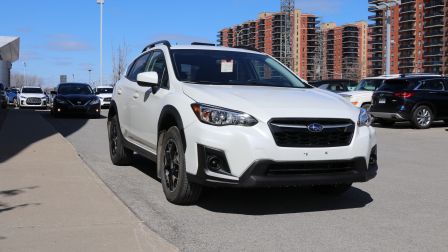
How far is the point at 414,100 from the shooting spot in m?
17.3

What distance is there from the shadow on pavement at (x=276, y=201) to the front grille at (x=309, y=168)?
2.27 feet

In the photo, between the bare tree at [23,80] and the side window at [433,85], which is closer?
Answer: the side window at [433,85]

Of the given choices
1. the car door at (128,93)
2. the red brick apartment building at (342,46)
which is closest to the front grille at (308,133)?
the car door at (128,93)

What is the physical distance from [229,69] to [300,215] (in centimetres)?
209

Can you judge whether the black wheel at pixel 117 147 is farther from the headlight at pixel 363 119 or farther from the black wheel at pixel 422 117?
the black wheel at pixel 422 117

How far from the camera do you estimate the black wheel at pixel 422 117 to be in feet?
57.0

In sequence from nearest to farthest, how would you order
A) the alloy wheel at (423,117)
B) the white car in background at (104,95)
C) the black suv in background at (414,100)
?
the black suv in background at (414,100)
the alloy wheel at (423,117)
the white car in background at (104,95)

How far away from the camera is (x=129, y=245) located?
4.46 m

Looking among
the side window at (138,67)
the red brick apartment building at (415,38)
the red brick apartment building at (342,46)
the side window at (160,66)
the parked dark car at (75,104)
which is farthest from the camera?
the red brick apartment building at (342,46)

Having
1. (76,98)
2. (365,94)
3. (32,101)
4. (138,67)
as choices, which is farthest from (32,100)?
(138,67)

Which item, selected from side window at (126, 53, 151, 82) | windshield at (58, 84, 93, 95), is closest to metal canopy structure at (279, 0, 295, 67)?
windshield at (58, 84, 93, 95)

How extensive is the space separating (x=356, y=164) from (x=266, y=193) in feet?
5.20

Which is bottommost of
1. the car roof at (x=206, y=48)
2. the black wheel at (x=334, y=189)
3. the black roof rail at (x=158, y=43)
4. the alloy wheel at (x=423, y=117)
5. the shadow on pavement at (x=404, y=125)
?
the black wheel at (x=334, y=189)

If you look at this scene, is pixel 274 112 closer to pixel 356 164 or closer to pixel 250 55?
pixel 356 164
